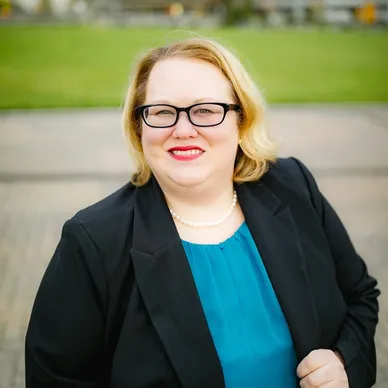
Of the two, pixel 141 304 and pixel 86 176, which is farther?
pixel 86 176

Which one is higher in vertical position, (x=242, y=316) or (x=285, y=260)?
(x=285, y=260)

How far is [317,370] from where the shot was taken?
1.83 m

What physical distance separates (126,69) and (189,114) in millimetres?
13886

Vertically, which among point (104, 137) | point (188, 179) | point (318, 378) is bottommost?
point (104, 137)

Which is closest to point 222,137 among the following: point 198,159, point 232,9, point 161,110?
point 198,159

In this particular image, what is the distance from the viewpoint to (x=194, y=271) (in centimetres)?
182

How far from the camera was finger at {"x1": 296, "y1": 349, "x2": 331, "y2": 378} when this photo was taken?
5.95ft

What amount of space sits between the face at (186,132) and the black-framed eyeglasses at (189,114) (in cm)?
1

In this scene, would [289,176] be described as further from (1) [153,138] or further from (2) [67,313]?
(2) [67,313]

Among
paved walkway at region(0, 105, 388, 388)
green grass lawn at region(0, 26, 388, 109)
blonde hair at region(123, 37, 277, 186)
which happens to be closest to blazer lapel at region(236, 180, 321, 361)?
blonde hair at region(123, 37, 277, 186)

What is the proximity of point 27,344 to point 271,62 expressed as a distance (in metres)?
15.3

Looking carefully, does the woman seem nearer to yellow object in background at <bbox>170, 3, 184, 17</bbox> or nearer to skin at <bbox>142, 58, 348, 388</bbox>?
skin at <bbox>142, 58, 348, 388</bbox>

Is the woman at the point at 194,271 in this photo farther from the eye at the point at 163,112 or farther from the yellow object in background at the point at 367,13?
the yellow object in background at the point at 367,13

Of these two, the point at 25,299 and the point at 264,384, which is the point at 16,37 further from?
the point at 264,384
